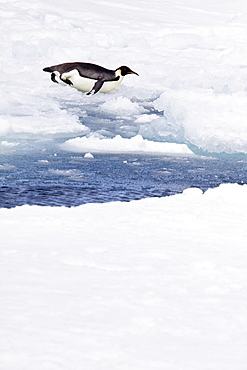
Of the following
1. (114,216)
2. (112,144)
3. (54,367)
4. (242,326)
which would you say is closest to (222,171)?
(112,144)

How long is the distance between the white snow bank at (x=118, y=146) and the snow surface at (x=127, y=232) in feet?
0.07

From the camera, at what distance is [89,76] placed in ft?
29.3

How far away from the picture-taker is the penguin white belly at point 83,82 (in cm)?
898

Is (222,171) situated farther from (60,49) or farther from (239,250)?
(60,49)

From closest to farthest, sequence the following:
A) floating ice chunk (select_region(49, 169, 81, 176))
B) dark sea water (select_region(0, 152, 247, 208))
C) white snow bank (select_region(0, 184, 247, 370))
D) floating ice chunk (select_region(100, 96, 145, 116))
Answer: white snow bank (select_region(0, 184, 247, 370)), dark sea water (select_region(0, 152, 247, 208)), floating ice chunk (select_region(49, 169, 81, 176)), floating ice chunk (select_region(100, 96, 145, 116))

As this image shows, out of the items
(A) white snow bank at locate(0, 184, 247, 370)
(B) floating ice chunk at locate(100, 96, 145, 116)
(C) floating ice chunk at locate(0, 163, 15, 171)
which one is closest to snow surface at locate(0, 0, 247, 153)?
(B) floating ice chunk at locate(100, 96, 145, 116)

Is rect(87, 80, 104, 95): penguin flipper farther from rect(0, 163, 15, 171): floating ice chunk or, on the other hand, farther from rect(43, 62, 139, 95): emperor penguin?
rect(0, 163, 15, 171): floating ice chunk

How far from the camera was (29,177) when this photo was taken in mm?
6531

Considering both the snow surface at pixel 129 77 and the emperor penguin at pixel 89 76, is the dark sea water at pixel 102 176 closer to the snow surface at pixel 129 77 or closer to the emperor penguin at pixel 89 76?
the snow surface at pixel 129 77

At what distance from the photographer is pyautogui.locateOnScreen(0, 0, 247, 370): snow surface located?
94.0 inches

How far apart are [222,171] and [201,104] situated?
1.77 m

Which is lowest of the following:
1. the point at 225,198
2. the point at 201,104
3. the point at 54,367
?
the point at 54,367

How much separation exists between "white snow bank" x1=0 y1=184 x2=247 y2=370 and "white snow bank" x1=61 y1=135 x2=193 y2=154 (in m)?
3.42

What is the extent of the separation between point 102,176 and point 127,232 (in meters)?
2.66
